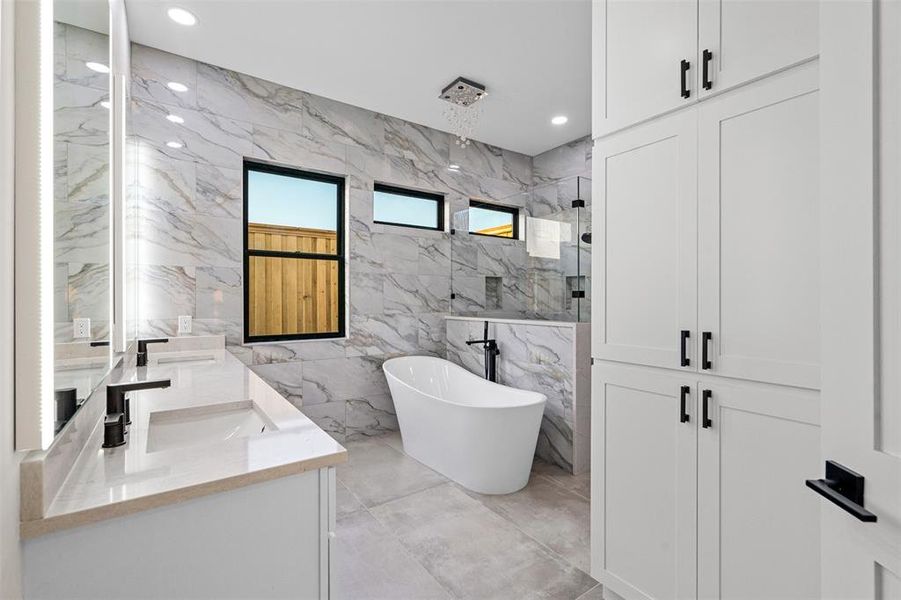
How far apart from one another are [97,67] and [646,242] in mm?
1878

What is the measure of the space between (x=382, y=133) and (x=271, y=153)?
1043 millimetres

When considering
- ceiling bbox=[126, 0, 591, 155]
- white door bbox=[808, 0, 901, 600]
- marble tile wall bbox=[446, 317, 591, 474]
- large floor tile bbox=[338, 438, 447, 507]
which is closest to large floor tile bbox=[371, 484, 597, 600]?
large floor tile bbox=[338, 438, 447, 507]

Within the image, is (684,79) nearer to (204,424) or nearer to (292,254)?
(204,424)

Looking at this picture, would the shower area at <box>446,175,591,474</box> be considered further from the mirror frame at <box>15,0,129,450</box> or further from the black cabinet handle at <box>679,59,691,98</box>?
the mirror frame at <box>15,0,129,450</box>

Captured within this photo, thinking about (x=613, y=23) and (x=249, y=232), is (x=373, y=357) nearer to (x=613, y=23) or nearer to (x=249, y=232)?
(x=249, y=232)

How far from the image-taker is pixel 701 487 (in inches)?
56.3

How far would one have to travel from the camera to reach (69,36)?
0.96m

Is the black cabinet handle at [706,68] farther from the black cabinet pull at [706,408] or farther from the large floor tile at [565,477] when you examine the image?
the large floor tile at [565,477]

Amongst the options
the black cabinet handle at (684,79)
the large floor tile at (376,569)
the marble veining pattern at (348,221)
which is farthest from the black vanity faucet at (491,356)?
the black cabinet handle at (684,79)

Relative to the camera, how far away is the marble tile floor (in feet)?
6.10

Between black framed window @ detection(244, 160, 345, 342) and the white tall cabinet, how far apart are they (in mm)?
2631

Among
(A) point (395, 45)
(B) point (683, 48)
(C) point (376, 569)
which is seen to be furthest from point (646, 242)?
(A) point (395, 45)

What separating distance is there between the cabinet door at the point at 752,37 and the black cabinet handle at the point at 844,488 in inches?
44.4

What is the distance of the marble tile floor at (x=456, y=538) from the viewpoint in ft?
6.10
